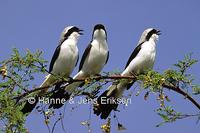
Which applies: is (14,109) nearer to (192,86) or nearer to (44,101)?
(44,101)

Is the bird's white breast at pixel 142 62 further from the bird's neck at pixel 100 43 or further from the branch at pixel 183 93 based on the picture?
the branch at pixel 183 93

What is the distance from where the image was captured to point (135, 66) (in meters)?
6.59

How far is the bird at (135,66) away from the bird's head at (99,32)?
465mm

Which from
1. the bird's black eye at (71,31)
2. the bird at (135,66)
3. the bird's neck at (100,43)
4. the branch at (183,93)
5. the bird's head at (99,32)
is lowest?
the branch at (183,93)

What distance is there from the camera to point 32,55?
5.27 m

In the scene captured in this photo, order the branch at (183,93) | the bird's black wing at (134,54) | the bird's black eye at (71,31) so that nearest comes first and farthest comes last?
the branch at (183,93)
the bird's black wing at (134,54)
the bird's black eye at (71,31)

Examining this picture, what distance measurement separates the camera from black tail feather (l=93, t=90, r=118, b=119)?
5.84 metres

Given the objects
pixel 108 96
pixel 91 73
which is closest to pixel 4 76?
pixel 108 96

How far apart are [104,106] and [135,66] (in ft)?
2.70

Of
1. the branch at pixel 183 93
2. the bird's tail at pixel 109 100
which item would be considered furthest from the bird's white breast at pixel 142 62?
the branch at pixel 183 93

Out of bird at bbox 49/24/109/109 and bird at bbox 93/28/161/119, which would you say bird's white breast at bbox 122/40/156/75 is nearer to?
bird at bbox 93/28/161/119

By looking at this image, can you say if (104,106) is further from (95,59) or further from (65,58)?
(65,58)

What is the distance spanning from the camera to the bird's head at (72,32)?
724 cm

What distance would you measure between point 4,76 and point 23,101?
448 millimetres
